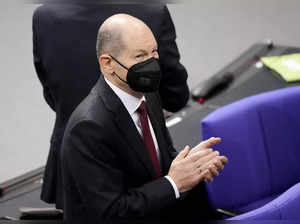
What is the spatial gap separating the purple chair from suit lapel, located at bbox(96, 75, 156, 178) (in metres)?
0.48

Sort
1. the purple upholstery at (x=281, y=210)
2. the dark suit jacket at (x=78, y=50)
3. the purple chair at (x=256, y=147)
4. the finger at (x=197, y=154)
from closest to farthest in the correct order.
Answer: the purple upholstery at (x=281, y=210), the finger at (x=197, y=154), the dark suit jacket at (x=78, y=50), the purple chair at (x=256, y=147)

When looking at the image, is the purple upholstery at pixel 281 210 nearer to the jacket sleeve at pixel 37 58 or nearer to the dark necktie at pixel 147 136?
the dark necktie at pixel 147 136

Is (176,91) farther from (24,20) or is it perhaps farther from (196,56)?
(24,20)

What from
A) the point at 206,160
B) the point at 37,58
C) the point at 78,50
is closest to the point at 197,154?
the point at 206,160

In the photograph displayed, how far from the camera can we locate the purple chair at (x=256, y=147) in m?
2.21

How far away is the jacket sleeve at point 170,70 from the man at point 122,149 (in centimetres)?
25

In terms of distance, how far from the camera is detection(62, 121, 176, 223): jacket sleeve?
1.66 m

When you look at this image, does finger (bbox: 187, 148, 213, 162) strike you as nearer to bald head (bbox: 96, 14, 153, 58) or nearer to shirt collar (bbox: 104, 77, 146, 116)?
shirt collar (bbox: 104, 77, 146, 116)

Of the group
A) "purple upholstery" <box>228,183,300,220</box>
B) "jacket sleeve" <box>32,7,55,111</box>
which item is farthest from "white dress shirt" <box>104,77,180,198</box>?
"jacket sleeve" <box>32,7,55,111</box>

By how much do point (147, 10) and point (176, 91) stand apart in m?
0.30

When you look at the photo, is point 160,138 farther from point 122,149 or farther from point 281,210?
point 281,210

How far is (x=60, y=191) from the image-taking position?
7.19 ft

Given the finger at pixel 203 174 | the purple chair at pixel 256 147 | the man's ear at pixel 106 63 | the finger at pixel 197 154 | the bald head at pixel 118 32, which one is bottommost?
the purple chair at pixel 256 147

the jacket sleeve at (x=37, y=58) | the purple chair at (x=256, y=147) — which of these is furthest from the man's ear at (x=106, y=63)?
the purple chair at (x=256, y=147)
